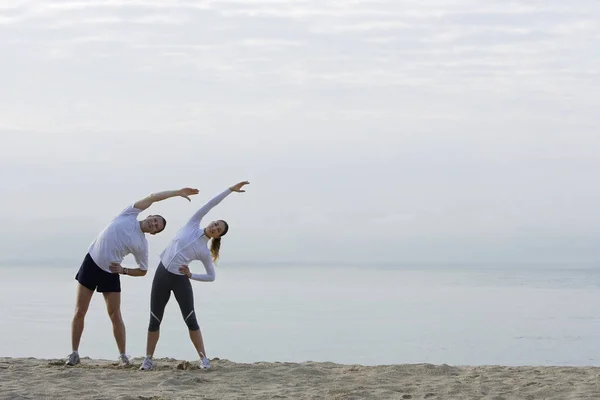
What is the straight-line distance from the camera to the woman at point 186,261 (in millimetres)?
8750

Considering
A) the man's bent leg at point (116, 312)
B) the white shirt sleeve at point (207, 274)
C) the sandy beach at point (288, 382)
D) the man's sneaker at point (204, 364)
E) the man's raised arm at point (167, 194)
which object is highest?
the man's raised arm at point (167, 194)

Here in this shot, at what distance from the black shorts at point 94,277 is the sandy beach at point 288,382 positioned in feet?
2.60

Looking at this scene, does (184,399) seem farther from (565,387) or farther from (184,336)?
(184,336)

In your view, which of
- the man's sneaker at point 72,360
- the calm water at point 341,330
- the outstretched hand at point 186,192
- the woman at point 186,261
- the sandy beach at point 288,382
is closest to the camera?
the sandy beach at point 288,382

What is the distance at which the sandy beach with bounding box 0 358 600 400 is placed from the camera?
7.79 meters

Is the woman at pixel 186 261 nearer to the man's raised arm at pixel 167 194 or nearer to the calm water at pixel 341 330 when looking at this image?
the man's raised arm at pixel 167 194

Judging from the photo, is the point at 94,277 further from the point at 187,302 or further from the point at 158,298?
the point at 187,302

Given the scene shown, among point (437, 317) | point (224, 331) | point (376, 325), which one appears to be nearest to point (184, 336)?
point (224, 331)

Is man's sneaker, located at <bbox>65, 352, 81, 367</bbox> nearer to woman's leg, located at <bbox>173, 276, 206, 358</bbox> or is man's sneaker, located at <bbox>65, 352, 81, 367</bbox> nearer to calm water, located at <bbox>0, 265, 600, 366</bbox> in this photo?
woman's leg, located at <bbox>173, 276, 206, 358</bbox>

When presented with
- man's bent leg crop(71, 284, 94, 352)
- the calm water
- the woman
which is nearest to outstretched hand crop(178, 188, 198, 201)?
the woman

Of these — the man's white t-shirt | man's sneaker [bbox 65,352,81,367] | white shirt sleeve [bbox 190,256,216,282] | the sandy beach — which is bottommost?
the sandy beach

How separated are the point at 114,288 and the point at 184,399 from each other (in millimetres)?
2109

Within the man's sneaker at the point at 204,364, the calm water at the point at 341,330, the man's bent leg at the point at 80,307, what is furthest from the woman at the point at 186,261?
the calm water at the point at 341,330

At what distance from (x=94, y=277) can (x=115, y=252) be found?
36 centimetres
